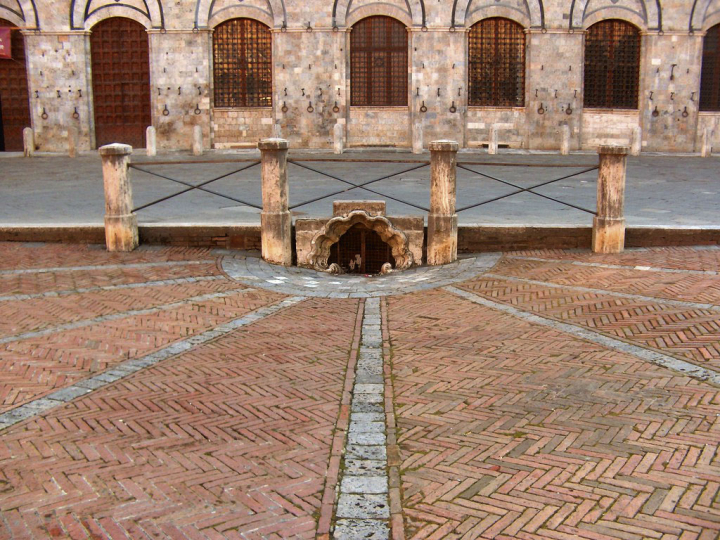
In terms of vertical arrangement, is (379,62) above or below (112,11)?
below

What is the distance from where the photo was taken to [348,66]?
23.9 meters

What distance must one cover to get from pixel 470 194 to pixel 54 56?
50.3 feet

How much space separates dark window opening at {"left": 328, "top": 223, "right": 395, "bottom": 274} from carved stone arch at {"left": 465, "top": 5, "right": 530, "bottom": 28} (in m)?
14.6

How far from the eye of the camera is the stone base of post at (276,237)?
1053 centimetres

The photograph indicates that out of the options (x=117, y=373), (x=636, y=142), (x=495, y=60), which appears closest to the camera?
(x=117, y=373)

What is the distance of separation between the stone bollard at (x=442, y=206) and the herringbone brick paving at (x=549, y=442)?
3641 millimetres

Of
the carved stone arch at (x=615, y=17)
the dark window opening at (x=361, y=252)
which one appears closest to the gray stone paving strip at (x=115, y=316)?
the dark window opening at (x=361, y=252)

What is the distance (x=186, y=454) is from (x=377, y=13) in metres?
21.0

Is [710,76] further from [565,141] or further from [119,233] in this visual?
[119,233]

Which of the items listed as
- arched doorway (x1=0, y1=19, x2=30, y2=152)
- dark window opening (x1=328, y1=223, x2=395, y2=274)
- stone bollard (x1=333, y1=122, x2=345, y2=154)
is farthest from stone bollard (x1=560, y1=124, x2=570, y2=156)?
arched doorway (x1=0, y1=19, x2=30, y2=152)

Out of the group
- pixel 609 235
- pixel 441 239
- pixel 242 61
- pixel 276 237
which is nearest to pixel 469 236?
pixel 441 239

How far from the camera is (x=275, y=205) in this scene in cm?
1052

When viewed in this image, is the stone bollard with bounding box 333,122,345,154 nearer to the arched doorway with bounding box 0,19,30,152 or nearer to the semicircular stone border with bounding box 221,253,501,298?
the arched doorway with bounding box 0,19,30,152

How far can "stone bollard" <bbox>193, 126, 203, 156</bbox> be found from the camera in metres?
22.8
